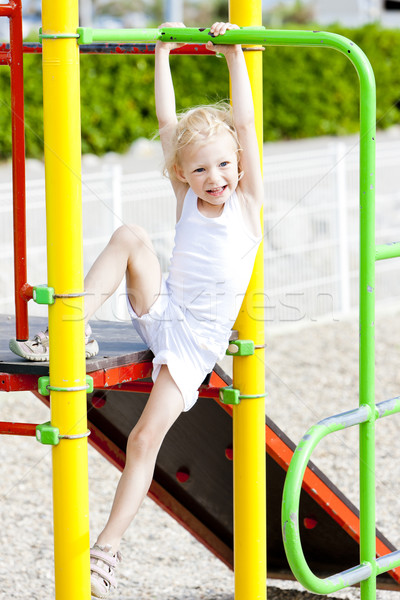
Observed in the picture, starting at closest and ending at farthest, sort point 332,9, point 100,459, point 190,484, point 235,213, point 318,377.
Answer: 1. point 235,213
2. point 190,484
3. point 100,459
4. point 318,377
5. point 332,9

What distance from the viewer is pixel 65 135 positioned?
2.11 meters

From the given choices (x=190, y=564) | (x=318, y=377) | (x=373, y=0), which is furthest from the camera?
(x=373, y=0)

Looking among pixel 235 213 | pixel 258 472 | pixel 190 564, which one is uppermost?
pixel 235 213

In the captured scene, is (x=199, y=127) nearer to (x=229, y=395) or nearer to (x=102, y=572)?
(x=229, y=395)

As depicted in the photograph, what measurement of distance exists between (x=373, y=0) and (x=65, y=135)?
916 inches

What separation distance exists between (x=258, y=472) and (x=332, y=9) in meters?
25.2

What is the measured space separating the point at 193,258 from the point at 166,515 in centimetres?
212

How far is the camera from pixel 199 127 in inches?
98.4

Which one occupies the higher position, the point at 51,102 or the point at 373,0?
the point at 373,0

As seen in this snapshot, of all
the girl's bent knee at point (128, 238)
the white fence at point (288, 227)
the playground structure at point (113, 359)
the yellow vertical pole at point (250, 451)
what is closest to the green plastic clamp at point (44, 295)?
the playground structure at point (113, 359)

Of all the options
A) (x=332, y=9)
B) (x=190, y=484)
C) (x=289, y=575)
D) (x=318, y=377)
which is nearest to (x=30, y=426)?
(x=190, y=484)

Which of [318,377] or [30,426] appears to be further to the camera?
[318,377]

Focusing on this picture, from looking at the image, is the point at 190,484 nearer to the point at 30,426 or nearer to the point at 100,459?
the point at 30,426

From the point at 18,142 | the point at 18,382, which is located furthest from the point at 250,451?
the point at 18,142
